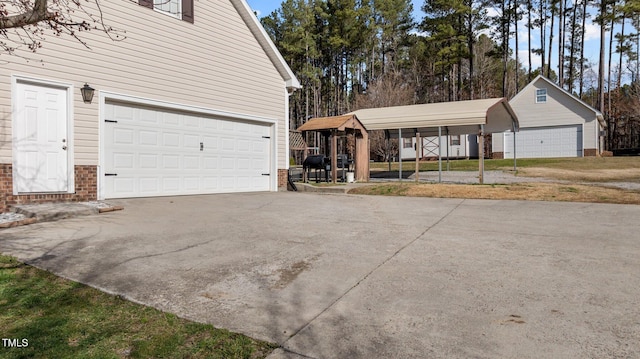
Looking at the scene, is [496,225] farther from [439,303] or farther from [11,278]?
[11,278]

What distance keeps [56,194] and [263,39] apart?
682cm

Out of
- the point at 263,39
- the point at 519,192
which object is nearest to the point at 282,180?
the point at 263,39

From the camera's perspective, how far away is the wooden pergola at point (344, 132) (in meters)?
13.4

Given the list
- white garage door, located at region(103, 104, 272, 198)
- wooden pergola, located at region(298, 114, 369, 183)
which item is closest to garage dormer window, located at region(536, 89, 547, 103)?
wooden pergola, located at region(298, 114, 369, 183)

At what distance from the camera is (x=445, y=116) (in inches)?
536

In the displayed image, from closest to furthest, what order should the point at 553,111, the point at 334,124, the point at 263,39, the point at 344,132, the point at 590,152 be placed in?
the point at 263,39 → the point at 334,124 → the point at 344,132 → the point at 590,152 → the point at 553,111

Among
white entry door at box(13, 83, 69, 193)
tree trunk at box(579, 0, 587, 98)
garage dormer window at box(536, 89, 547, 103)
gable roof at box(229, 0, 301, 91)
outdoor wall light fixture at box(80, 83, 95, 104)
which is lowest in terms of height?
white entry door at box(13, 83, 69, 193)

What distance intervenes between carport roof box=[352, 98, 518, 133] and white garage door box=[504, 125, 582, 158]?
33.1ft

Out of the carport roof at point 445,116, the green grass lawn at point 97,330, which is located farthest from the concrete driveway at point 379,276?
the carport roof at point 445,116

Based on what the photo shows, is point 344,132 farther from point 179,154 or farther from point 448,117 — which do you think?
point 179,154

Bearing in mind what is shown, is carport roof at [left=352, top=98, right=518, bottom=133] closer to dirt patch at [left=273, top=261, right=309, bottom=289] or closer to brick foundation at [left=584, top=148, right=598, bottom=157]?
brick foundation at [left=584, top=148, right=598, bottom=157]

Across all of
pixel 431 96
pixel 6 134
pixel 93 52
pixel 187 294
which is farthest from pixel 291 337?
pixel 431 96

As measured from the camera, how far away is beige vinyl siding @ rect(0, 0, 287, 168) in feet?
24.2

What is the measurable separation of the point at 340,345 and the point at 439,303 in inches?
37.1
